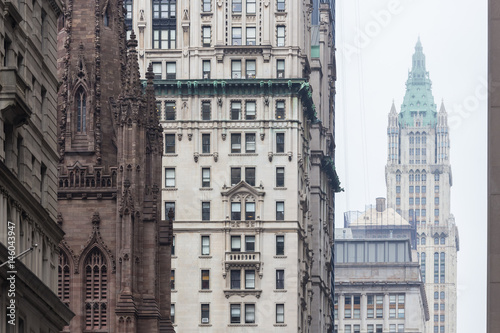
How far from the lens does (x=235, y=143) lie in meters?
146

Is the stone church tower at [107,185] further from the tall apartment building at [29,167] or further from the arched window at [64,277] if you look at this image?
the tall apartment building at [29,167]

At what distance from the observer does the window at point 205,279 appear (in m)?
144

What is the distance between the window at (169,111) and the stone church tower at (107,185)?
37.0 meters

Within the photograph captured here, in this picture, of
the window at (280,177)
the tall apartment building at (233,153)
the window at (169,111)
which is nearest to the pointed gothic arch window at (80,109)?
the tall apartment building at (233,153)

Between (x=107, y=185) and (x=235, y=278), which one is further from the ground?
(x=107, y=185)

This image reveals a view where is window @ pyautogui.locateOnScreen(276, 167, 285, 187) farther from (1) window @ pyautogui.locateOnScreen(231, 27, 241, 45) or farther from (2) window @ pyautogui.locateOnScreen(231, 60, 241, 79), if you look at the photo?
(1) window @ pyautogui.locateOnScreen(231, 27, 241, 45)

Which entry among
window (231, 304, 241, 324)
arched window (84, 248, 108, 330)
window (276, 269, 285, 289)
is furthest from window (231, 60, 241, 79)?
arched window (84, 248, 108, 330)

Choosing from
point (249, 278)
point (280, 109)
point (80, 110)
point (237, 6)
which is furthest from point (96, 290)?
point (237, 6)

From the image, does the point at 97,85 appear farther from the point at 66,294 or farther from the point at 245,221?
the point at 245,221

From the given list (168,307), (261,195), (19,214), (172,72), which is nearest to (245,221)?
(261,195)

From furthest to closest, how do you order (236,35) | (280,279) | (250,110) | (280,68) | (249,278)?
(236,35)
(280,68)
(250,110)
(249,278)
(280,279)

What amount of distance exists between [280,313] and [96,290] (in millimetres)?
42692

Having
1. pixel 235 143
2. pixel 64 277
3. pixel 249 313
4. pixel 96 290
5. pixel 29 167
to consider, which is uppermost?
pixel 235 143

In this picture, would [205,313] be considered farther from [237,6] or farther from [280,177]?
[237,6]
